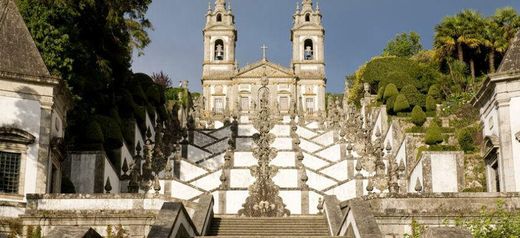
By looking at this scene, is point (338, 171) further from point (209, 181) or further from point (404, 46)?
point (404, 46)

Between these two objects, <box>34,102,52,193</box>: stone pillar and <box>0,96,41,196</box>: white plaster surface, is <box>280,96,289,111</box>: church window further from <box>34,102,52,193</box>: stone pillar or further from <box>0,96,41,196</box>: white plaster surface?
<box>0,96,41,196</box>: white plaster surface

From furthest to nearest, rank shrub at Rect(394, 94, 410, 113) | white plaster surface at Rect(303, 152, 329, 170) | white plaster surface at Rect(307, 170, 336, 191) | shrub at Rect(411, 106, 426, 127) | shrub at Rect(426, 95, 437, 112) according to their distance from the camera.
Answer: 1. shrub at Rect(394, 94, 410, 113)
2. shrub at Rect(426, 95, 437, 112)
3. white plaster surface at Rect(303, 152, 329, 170)
4. shrub at Rect(411, 106, 426, 127)
5. white plaster surface at Rect(307, 170, 336, 191)

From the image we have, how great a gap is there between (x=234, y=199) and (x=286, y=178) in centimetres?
353

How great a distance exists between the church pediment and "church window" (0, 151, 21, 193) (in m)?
55.7

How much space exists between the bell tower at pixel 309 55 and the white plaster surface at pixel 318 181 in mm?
40569

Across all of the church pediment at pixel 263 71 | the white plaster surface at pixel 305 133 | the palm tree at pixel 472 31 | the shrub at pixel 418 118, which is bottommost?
the shrub at pixel 418 118

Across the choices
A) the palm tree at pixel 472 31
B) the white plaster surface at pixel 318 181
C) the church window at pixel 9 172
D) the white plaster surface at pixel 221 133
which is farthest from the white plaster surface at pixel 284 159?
the church window at pixel 9 172

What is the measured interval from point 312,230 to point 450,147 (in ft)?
42.8

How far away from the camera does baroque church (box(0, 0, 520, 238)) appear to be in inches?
810

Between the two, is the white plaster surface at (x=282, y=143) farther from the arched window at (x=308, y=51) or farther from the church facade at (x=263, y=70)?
the arched window at (x=308, y=51)

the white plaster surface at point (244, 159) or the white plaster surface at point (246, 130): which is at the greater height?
the white plaster surface at point (246, 130)

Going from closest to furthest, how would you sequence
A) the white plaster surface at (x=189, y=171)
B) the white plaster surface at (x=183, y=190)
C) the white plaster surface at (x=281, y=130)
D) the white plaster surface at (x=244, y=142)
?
the white plaster surface at (x=183, y=190)
the white plaster surface at (x=189, y=171)
the white plaster surface at (x=244, y=142)
the white plaster surface at (x=281, y=130)

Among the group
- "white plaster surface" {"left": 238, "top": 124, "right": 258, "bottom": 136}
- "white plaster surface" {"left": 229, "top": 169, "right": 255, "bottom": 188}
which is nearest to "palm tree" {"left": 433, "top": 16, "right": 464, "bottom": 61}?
"white plaster surface" {"left": 238, "top": 124, "right": 258, "bottom": 136}

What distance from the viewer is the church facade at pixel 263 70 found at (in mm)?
77188
